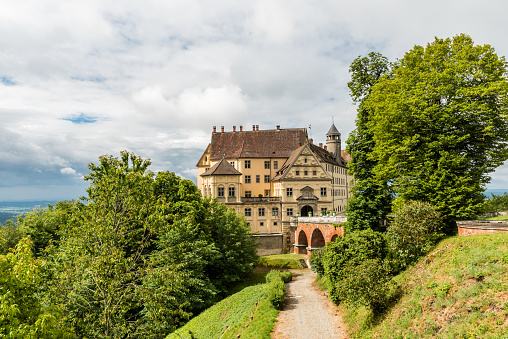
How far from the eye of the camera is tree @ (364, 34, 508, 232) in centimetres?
2014

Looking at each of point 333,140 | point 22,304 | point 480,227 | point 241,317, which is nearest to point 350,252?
point 480,227

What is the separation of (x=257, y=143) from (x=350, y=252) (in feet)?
136

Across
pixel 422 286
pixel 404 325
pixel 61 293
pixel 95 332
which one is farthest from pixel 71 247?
pixel 422 286

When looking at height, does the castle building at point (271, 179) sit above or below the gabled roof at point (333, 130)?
below

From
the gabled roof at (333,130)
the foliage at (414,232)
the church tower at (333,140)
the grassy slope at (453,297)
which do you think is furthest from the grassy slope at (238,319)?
the gabled roof at (333,130)

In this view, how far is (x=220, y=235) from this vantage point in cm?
3712

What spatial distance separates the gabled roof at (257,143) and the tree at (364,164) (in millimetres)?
31367

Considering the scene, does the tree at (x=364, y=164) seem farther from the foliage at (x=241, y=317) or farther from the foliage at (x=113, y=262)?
the foliage at (x=113, y=262)

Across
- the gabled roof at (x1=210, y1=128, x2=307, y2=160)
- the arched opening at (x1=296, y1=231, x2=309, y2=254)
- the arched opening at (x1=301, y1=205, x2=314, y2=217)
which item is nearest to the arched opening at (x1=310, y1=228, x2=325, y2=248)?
the arched opening at (x1=296, y1=231, x2=309, y2=254)

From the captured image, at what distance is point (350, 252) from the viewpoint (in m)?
23.0

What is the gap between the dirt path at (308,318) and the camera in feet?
59.9

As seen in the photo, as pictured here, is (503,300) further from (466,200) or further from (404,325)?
(466,200)

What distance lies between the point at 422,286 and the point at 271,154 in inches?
1839

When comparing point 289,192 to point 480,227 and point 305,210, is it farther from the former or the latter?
point 480,227
